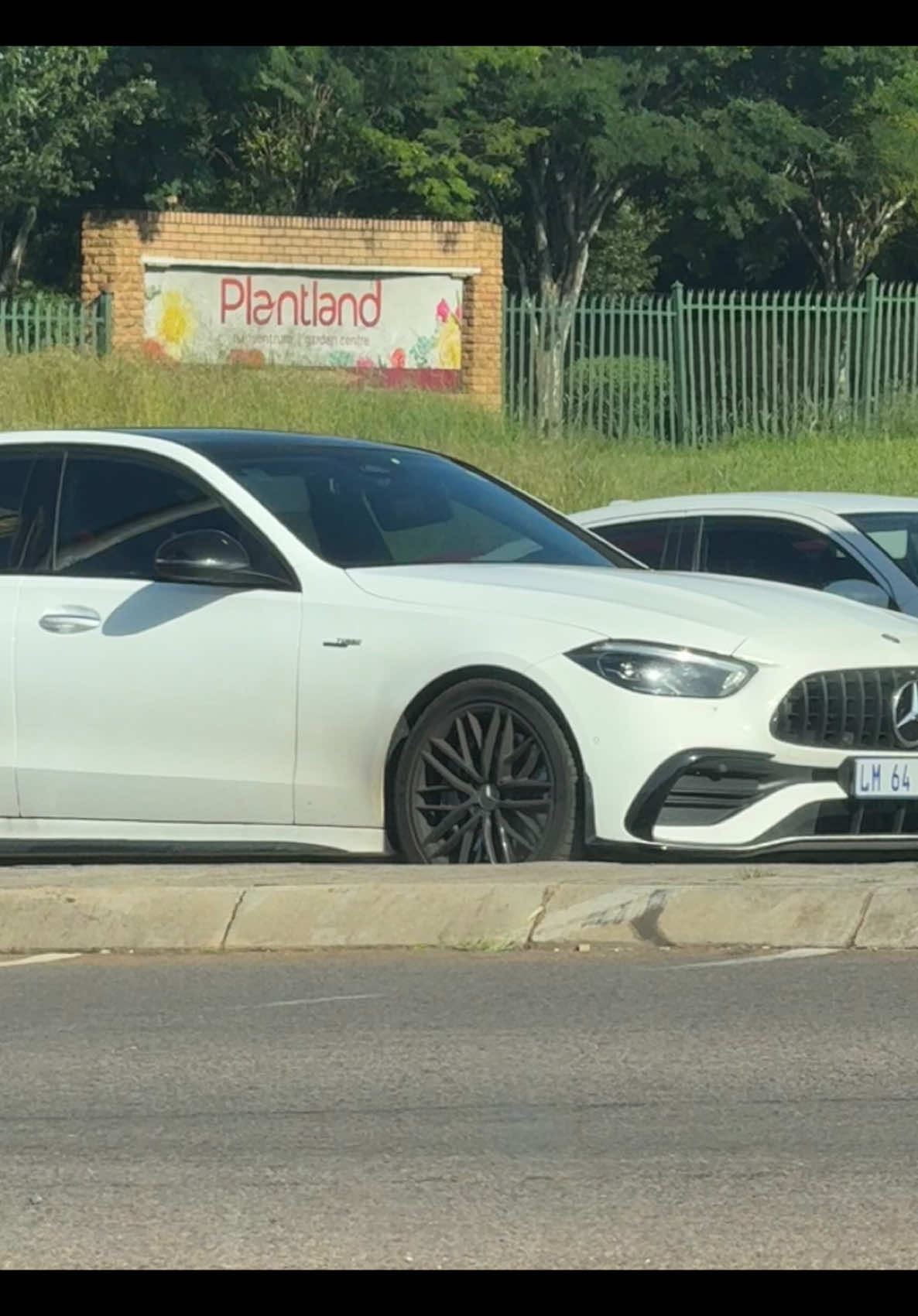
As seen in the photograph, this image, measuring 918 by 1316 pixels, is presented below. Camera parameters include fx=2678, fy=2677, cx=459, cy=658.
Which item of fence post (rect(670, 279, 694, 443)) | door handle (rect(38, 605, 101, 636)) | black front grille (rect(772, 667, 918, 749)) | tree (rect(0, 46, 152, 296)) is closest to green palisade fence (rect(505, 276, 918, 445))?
fence post (rect(670, 279, 694, 443))

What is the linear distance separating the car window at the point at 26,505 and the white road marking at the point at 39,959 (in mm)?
1734

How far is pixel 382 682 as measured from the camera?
28.6ft

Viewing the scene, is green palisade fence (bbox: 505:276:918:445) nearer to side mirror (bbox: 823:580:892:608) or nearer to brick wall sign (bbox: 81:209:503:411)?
brick wall sign (bbox: 81:209:503:411)

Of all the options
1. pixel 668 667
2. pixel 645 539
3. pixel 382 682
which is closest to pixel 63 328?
pixel 645 539

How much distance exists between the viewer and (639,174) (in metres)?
52.1

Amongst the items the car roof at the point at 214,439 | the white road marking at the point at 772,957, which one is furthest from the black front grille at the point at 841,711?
the car roof at the point at 214,439

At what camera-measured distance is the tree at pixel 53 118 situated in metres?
39.5

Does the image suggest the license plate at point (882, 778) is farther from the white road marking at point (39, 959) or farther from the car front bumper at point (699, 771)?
the white road marking at point (39, 959)

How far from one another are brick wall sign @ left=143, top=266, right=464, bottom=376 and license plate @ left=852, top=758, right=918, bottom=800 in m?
23.0

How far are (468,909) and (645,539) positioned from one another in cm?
446

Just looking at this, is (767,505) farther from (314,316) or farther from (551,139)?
(551,139)

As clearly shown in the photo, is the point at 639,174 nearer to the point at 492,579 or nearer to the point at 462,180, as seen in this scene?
the point at 462,180
